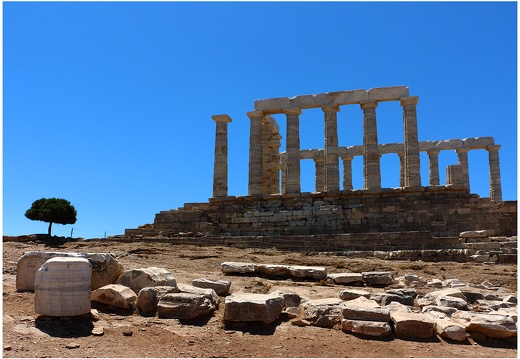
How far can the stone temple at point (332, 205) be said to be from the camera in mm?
24000

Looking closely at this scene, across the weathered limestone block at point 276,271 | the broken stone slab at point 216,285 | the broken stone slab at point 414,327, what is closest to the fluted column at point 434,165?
the weathered limestone block at point 276,271

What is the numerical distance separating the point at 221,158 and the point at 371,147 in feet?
35.8

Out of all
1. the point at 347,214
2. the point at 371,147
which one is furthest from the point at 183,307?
the point at 371,147

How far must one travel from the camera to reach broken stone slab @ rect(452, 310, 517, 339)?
8.65 metres

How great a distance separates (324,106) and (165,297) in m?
26.5

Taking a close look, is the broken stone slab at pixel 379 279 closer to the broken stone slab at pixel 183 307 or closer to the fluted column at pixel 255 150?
the broken stone slab at pixel 183 307

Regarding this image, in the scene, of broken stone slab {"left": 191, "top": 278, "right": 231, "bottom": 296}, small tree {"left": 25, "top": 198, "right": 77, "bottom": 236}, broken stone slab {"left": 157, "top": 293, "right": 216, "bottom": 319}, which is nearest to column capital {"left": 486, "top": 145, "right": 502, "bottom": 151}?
small tree {"left": 25, "top": 198, "right": 77, "bottom": 236}

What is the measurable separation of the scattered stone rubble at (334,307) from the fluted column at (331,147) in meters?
21.8

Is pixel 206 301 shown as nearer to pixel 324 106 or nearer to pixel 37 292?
pixel 37 292

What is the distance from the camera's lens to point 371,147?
3362 cm

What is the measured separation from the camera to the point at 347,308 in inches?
371

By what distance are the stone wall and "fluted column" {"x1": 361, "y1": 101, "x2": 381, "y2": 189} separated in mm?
3487

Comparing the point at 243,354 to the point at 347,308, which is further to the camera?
the point at 347,308

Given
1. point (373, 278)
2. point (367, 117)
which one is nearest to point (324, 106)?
point (367, 117)
